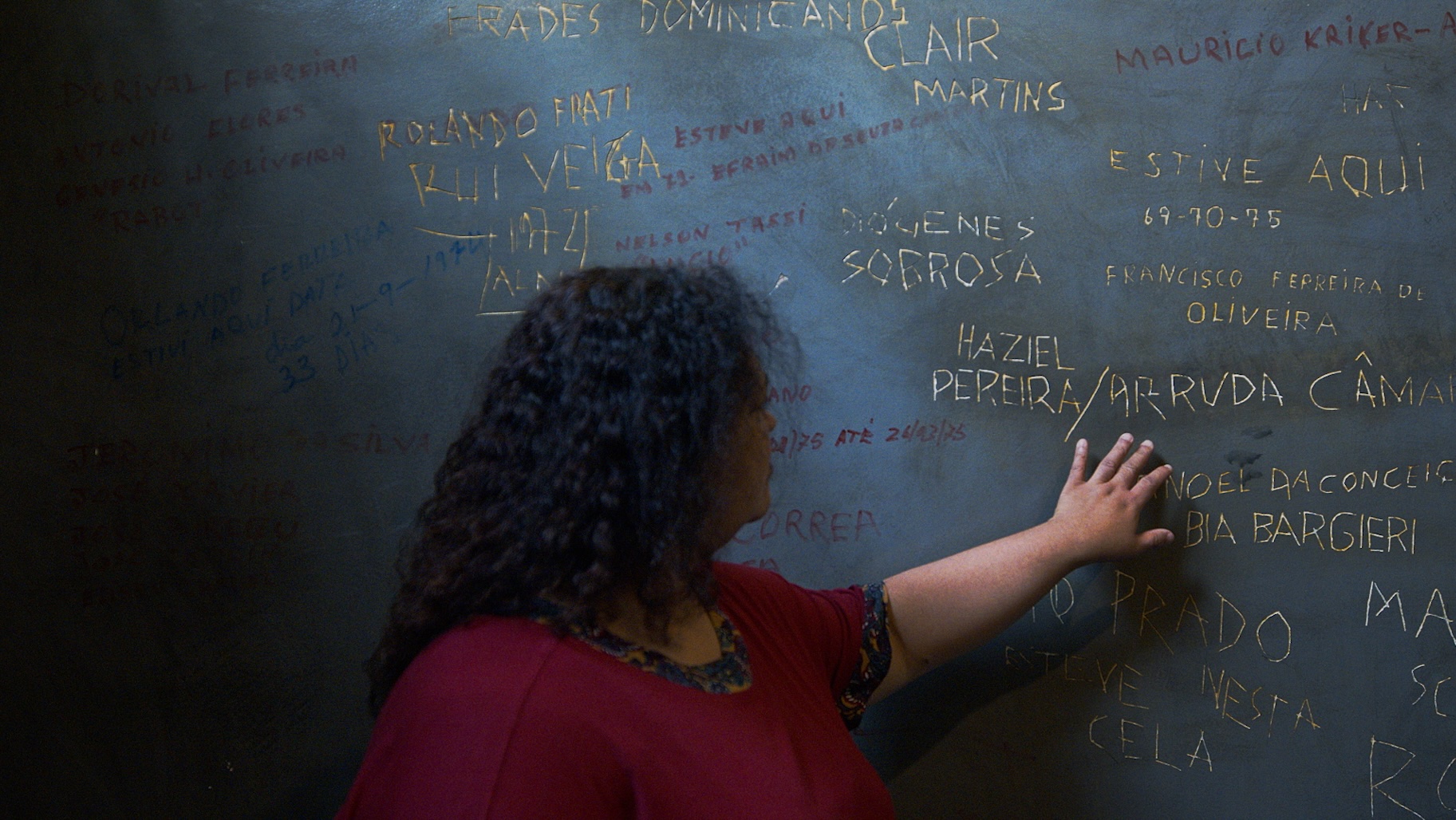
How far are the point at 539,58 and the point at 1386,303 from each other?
3.95 feet

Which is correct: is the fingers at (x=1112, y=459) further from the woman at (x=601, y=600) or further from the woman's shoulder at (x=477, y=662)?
the woman's shoulder at (x=477, y=662)

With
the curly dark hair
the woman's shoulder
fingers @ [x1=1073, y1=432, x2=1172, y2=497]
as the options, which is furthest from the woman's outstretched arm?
the woman's shoulder

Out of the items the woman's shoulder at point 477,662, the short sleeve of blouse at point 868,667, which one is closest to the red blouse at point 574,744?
the woman's shoulder at point 477,662

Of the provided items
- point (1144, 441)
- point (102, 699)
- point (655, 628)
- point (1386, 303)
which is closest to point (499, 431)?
point (655, 628)

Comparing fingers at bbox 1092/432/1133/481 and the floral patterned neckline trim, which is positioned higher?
fingers at bbox 1092/432/1133/481

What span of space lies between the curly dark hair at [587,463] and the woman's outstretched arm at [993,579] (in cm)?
45

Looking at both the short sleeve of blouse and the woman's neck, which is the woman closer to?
the woman's neck

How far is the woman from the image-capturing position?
32.2 inches

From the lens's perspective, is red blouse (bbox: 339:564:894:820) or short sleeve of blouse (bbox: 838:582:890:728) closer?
red blouse (bbox: 339:564:894:820)

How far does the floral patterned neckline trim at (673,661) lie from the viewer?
91 cm

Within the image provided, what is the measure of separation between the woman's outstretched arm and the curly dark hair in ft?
1.47

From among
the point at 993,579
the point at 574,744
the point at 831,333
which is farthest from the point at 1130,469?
the point at 574,744

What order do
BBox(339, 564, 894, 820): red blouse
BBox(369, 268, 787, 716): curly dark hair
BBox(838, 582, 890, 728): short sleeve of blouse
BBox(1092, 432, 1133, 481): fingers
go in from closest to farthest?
BBox(339, 564, 894, 820): red blouse, BBox(369, 268, 787, 716): curly dark hair, BBox(838, 582, 890, 728): short sleeve of blouse, BBox(1092, 432, 1133, 481): fingers

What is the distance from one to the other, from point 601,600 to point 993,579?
59 centimetres
